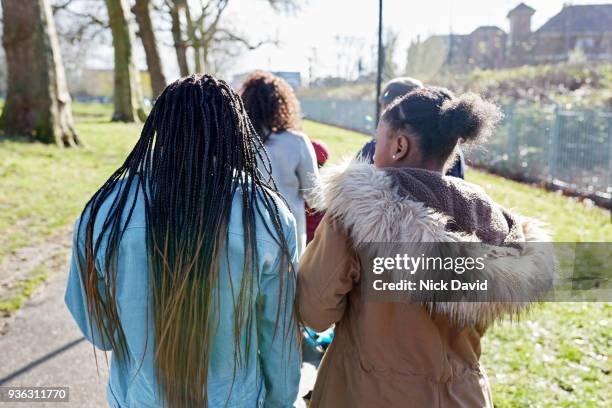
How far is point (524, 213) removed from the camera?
23.2 feet

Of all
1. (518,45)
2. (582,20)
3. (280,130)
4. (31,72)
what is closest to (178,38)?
(31,72)

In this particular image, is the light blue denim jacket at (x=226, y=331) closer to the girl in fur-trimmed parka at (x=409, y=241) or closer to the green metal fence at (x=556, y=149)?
the girl in fur-trimmed parka at (x=409, y=241)

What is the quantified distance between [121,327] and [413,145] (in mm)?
1104

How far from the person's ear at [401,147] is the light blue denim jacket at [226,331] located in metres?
0.40

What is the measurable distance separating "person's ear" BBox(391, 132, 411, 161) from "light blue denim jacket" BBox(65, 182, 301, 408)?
0.40m

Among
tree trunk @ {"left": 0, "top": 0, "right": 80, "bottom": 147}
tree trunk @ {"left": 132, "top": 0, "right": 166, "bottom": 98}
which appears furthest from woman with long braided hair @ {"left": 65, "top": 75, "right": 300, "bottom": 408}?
tree trunk @ {"left": 132, "top": 0, "right": 166, "bottom": 98}

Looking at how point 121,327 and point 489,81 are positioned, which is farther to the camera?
point 489,81

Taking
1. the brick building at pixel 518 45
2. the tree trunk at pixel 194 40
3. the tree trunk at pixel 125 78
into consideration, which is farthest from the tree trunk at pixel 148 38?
the brick building at pixel 518 45

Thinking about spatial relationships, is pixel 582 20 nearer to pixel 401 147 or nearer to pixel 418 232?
pixel 401 147

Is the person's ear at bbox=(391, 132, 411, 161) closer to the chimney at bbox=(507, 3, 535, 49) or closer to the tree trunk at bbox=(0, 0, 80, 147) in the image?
the tree trunk at bbox=(0, 0, 80, 147)

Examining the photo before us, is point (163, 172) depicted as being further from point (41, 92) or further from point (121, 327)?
point (41, 92)

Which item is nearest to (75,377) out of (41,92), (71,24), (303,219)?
(303,219)

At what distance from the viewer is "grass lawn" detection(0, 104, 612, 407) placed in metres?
3.25

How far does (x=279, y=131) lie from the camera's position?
126 inches
